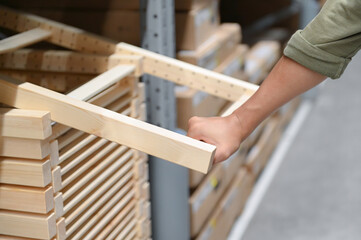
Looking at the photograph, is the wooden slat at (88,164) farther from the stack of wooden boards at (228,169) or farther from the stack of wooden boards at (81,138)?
the stack of wooden boards at (228,169)

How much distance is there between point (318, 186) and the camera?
3211mm

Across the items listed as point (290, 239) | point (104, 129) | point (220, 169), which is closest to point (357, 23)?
point (104, 129)

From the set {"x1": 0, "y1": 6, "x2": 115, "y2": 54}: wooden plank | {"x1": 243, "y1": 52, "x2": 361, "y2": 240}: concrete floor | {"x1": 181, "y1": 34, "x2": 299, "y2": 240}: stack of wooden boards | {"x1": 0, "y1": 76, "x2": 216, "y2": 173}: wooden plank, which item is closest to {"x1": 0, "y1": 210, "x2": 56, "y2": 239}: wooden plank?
{"x1": 0, "y1": 76, "x2": 216, "y2": 173}: wooden plank

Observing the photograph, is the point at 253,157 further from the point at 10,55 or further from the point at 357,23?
the point at 357,23

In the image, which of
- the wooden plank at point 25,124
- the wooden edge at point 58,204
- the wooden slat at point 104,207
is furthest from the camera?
the wooden slat at point 104,207

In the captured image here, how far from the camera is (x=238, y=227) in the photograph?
2.81 metres

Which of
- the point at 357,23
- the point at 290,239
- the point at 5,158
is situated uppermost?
Answer: the point at 357,23

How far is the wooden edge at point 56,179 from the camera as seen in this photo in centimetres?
132

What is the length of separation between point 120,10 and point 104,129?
884mm

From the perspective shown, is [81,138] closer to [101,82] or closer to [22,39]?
[101,82]

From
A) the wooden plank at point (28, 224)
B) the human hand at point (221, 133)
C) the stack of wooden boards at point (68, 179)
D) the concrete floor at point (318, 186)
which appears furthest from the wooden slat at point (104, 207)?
the concrete floor at point (318, 186)

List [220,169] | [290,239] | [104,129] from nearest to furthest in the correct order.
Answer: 1. [104,129]
2. [220,169]
3. [290,239]

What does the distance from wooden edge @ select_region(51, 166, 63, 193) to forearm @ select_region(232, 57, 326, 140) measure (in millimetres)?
432

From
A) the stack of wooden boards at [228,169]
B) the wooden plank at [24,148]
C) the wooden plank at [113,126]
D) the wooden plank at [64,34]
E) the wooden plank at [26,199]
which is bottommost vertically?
the stack of wooden boards at [228,169]
